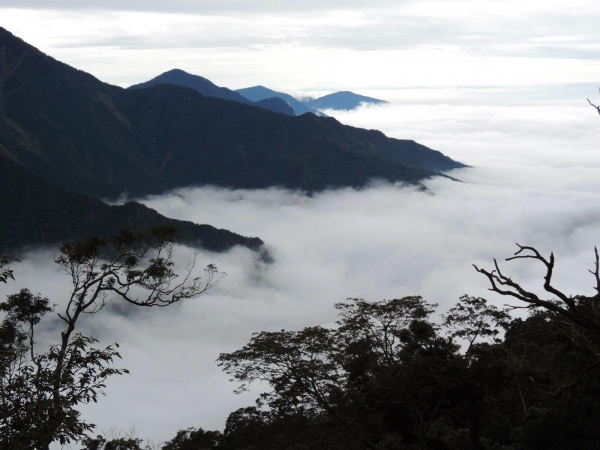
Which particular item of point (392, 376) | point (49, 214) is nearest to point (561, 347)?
point (392, 376)

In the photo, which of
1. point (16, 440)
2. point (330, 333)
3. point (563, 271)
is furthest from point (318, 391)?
point (563, 271)

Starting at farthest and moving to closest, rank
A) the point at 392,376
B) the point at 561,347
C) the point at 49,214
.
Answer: the point at 49,214
the point at 392,376
the point at 561,347

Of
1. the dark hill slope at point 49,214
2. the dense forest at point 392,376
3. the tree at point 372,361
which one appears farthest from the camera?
the dark hill slope at point 49,214

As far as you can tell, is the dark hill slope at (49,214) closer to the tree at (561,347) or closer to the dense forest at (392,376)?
the dense forest at (392,376)

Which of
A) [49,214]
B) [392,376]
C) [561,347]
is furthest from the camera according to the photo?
[49,214]

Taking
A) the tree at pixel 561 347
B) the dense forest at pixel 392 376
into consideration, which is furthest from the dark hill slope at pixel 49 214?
the tree at pixel 561 347

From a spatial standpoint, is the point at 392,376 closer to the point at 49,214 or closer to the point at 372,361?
the point at 372,361

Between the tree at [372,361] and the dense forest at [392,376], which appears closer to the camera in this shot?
the dense forest at [392,376]

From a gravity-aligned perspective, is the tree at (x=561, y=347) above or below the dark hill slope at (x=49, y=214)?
below

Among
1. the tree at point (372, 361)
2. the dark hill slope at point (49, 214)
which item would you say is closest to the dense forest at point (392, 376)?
the tree at point (372, 361)

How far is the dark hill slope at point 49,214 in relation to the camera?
364ft

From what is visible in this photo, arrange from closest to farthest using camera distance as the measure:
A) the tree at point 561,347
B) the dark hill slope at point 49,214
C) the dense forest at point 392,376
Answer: the tree at point 561,347 → the dense forest at point 392,376 → the dark hill slope at point 49,214

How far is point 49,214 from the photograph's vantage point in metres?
115

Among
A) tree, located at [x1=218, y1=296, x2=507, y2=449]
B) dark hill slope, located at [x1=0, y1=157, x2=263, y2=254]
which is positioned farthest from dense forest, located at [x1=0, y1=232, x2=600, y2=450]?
dark hill slope, located at [x1=0, y1=157, x2=263, y2=254]
